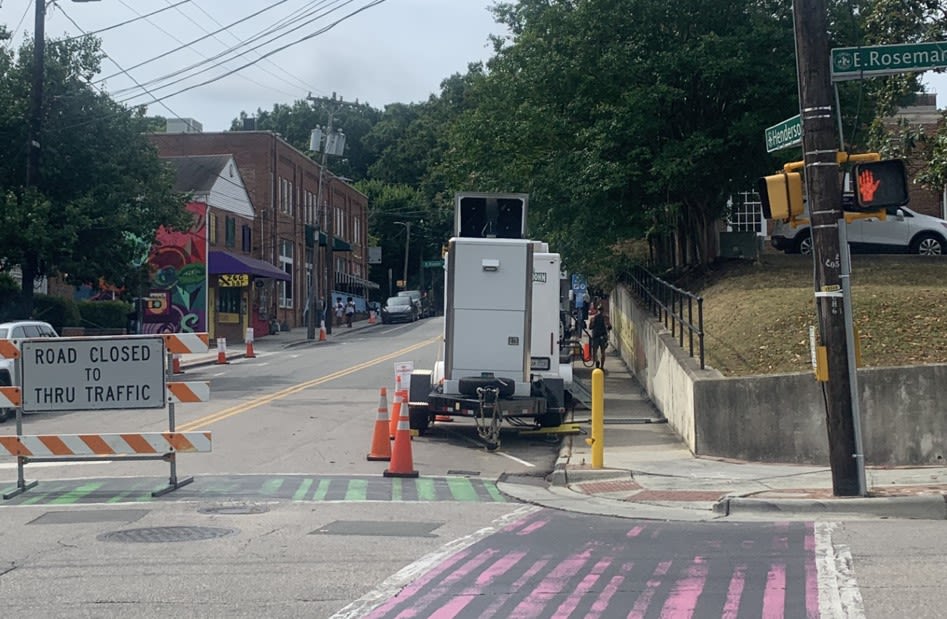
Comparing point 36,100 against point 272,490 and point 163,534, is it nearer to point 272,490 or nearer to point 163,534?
point 272,490

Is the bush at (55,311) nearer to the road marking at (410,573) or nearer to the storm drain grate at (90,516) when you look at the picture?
the storm drain grate at (90,516)

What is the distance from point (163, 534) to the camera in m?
9.45

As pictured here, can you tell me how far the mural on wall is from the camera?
45.4 meters

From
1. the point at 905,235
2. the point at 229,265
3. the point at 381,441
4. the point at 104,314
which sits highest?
the point at 229,265

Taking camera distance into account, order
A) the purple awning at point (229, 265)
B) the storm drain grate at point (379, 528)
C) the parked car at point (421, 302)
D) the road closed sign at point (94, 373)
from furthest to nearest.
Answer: the parked car at point (421, 302) < the purple awning at point (229, 265) < the road closed sign at point (94, 373) < the storm drain grate at point (379, 528)

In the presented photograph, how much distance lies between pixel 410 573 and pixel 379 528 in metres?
1.94

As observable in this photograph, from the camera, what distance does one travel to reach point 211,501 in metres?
11.2

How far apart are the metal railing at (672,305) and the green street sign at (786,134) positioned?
4.03 m

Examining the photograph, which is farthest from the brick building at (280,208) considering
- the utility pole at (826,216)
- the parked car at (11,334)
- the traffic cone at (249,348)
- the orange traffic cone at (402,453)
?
the utility pole at (826,216)

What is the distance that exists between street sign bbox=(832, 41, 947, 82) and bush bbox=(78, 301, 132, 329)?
105 feet

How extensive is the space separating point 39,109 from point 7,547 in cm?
2105

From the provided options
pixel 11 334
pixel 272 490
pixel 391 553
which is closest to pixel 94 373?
pixel 272 490

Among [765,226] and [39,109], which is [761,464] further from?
[765,226]

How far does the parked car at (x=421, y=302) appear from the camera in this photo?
67.5m
